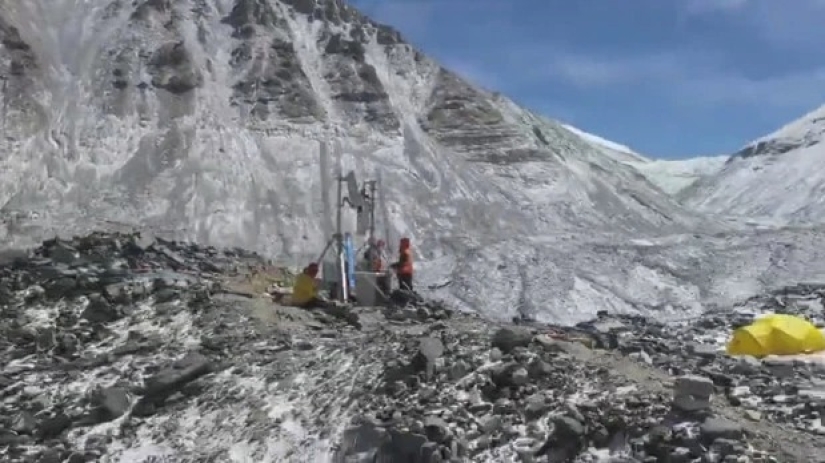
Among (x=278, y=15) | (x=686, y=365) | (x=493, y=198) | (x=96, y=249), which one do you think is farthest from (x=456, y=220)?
(x=686, y=365)

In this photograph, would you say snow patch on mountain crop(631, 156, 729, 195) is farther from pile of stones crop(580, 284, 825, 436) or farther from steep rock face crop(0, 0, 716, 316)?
pile of stones crop(580, 284, 825, 436)

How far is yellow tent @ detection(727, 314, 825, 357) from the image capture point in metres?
14.1

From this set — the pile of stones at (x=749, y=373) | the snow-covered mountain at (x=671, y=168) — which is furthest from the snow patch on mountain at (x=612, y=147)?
the pile of stones at (x=749, y=373)

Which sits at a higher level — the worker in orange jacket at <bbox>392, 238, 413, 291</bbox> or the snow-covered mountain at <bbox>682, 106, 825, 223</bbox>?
the snow-covered mountain at <bbox>682, 106, 825, 223</bbox>

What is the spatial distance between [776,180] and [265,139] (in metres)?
45.7

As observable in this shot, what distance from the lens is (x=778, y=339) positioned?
14.2 m

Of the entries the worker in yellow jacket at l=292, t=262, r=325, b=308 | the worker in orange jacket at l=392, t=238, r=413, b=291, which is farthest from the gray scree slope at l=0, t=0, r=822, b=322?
the worker in yellow jacket at l=292, t=262, r=325, b=308

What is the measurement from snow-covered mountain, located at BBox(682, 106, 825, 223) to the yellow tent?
55269 mm

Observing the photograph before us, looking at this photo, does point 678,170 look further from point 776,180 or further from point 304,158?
point 304,158

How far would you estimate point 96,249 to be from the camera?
17.1m

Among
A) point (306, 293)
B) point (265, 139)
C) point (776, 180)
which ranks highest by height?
point (776, 180)

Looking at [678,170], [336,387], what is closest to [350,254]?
[336,387]

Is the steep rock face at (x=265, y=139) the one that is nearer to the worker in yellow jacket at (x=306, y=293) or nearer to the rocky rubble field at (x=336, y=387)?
the worker in yellow jacket at (x=306, y=293)

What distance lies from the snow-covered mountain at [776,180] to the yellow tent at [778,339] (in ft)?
181
